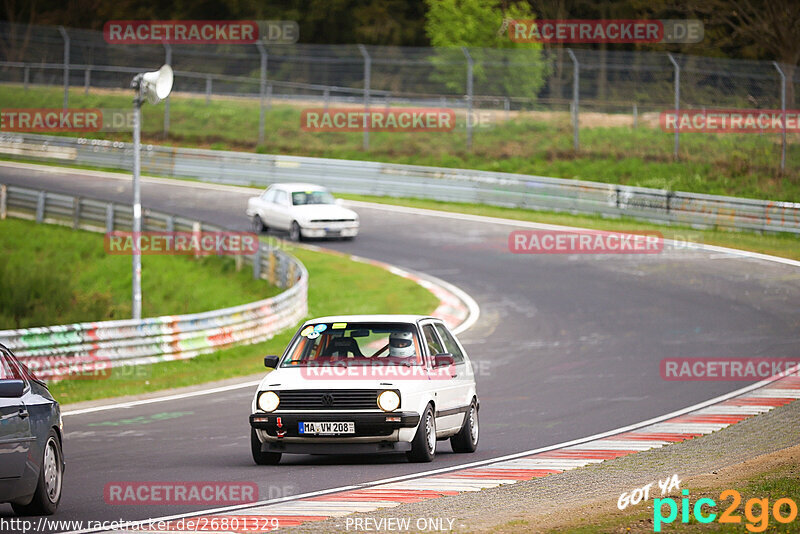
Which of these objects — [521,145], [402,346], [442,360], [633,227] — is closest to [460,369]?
[442,360]

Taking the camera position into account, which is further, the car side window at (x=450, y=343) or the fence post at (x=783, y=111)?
the fence post at (x=783, y=111)

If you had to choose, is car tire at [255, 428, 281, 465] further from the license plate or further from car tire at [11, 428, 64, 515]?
car tire at [11, 428, 64, 515]

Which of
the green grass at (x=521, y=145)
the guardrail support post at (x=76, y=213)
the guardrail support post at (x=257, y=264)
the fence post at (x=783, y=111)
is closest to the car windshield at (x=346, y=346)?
the guardrail support post at (x=257, y=264)

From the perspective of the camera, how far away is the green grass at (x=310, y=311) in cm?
1894

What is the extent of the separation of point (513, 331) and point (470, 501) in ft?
43.9

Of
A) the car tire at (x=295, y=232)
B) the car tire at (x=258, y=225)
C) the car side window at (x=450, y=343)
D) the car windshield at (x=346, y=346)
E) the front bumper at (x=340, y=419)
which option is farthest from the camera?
the car tire at (x=258, y=225)

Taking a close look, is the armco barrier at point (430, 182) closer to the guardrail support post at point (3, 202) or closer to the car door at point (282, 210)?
the car door at point (282, 210)

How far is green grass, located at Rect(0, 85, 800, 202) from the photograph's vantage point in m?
37.1

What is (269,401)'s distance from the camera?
11.3 meters

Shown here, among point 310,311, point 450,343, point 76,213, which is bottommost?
point 310,311

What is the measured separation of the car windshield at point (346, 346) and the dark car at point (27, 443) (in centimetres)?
333

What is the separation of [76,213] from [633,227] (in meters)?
16.5

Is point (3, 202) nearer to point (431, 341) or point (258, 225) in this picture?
point (258, 225)

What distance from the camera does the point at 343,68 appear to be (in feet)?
145
